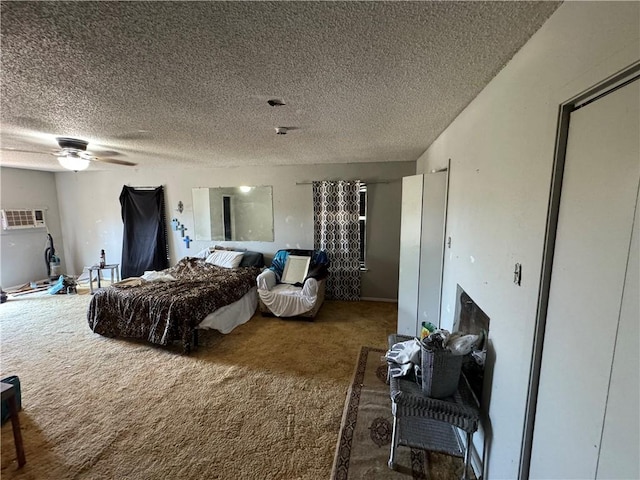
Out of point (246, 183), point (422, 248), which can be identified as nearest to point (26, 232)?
point (246, 183)

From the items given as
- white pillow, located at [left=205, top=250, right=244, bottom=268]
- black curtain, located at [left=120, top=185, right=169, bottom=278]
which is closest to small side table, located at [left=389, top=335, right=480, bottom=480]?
white pillow, located at [left=205, top=250, right=244, bottom=268]

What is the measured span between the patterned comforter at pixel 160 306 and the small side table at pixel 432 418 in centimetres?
220

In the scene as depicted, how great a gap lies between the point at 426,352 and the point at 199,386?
193 cm

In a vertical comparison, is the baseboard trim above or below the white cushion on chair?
below

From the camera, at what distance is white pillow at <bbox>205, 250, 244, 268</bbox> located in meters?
4.26

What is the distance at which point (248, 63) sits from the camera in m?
1.27

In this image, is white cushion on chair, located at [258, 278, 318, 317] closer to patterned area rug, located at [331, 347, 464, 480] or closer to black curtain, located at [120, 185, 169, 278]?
patterned area rug, located at [331, 347, 464, 480]

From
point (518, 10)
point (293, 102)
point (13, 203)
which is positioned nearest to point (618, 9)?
point (518, 10)

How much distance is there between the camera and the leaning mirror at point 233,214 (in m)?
4.65

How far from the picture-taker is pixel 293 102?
1761mm

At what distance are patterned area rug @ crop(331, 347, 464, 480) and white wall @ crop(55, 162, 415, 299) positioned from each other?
2.44 meters

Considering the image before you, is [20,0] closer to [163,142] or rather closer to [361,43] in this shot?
[361,43]

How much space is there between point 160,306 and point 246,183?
2483 millimetres

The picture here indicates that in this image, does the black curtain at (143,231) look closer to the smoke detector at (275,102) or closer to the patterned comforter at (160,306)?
the patterned comforter at (160,306)
